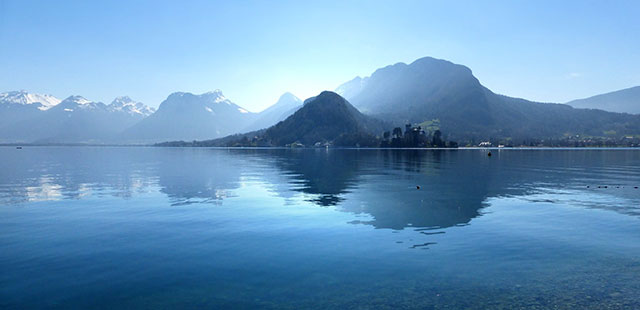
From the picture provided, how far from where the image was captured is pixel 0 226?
35969 millimetres

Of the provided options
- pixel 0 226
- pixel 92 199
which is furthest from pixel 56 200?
pixel 0 226

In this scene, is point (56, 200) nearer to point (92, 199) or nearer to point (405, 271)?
point (92, 199)

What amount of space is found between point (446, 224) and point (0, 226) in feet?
145

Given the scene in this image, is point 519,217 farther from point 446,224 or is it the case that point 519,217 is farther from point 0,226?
point 0,226

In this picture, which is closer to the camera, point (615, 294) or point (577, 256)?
point (615, 294)

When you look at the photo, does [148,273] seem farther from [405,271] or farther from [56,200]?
[56,200]

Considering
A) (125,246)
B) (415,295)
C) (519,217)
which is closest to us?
(415,295)

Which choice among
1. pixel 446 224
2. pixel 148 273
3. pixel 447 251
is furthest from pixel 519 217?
pixel 148 273

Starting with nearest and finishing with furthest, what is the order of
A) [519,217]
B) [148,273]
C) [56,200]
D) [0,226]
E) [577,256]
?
1. [148,273]
2. [577,256]
3. [0,226]
4. [519,217]
5. [56,200]

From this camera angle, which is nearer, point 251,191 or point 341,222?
point 341,222

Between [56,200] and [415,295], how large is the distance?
53.6 m

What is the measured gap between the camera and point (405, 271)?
22969mm

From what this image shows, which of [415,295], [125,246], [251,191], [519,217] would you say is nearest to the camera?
[415,295]

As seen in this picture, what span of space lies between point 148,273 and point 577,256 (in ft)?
96.1
